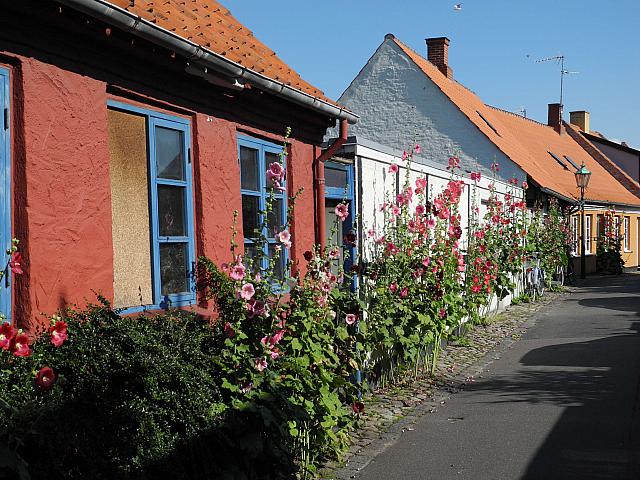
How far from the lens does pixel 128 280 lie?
5.54 m

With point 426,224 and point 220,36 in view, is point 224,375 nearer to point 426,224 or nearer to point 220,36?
point 220,36

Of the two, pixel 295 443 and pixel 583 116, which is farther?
pixel 583 116

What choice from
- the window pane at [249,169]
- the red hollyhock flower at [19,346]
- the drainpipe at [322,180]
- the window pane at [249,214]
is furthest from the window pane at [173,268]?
the drainpipe at [322,180]

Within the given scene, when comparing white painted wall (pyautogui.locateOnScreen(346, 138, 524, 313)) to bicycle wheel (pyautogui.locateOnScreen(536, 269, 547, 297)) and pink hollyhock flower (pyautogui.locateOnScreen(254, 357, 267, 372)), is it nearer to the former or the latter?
pink hollyhock flower (pyautogui.locateOnScreen(254, 357, 267, 372))

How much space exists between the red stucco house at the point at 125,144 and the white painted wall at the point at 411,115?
57.3 feet

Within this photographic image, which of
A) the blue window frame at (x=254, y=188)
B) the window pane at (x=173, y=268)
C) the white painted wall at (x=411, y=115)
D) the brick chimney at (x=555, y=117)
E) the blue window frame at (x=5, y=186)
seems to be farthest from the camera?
the brick chimney at (x=555, y=117)

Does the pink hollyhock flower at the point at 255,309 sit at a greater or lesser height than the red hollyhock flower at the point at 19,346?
lesser

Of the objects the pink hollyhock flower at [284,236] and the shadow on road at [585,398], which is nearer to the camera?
the pink hollyhock flower at [284,236]

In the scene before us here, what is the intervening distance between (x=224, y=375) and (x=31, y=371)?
144 centimetres

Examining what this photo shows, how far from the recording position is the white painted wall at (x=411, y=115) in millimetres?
24500

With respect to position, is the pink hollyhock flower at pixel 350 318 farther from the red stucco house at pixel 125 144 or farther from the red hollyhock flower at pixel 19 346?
the red hollyhock flower at pixel 19 346

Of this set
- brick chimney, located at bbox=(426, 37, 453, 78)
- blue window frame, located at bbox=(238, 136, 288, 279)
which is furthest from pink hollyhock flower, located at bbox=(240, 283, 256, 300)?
brick chimney, located at bbox=(426, 37, 453, 78)

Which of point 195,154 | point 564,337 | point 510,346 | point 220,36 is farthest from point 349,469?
point 564,337

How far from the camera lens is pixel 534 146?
3344 cm
